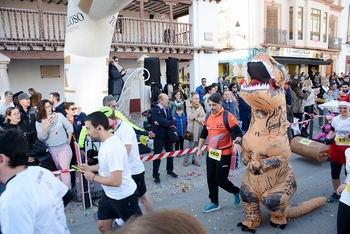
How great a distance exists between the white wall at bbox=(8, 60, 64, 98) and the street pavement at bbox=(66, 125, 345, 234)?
8439 millimetres

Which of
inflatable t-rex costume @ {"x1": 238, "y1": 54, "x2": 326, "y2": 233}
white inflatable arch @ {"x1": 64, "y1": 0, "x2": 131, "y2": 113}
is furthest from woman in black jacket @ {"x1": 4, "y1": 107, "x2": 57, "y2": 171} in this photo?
inflatable t-rex costume @ {"x1": 238, "y1": 54, "x2": 326, "y2": 233}

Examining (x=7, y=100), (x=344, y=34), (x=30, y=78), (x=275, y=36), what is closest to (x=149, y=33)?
(x=30, y=78)

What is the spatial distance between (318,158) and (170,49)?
9.48 metres

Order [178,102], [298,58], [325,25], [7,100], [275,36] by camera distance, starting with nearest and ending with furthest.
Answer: [7,100] → [178,102] → [275,36] → [298,58] → [325,25]

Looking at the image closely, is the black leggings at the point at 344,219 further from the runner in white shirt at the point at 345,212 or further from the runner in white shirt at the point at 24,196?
the runner in white shirt at the point at 24,196

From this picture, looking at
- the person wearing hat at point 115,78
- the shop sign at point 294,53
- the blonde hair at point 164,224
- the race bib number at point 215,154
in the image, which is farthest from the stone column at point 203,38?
the blonde hair at point 164,224

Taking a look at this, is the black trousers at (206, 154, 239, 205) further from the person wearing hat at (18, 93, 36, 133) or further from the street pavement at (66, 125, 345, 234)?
the person wearing hat at (18, 93, 36, 133)

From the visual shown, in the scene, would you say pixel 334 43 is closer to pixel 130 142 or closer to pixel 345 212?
pixel 345 212

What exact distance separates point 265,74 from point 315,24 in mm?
23418

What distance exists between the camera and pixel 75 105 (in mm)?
Answer: 5629

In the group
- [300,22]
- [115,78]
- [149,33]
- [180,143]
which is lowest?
[180,143]

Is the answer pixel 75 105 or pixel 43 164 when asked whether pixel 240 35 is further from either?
pixel 43 164

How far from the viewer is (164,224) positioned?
0.82 meters

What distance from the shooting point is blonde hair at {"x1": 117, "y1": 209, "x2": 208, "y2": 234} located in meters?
0.82
